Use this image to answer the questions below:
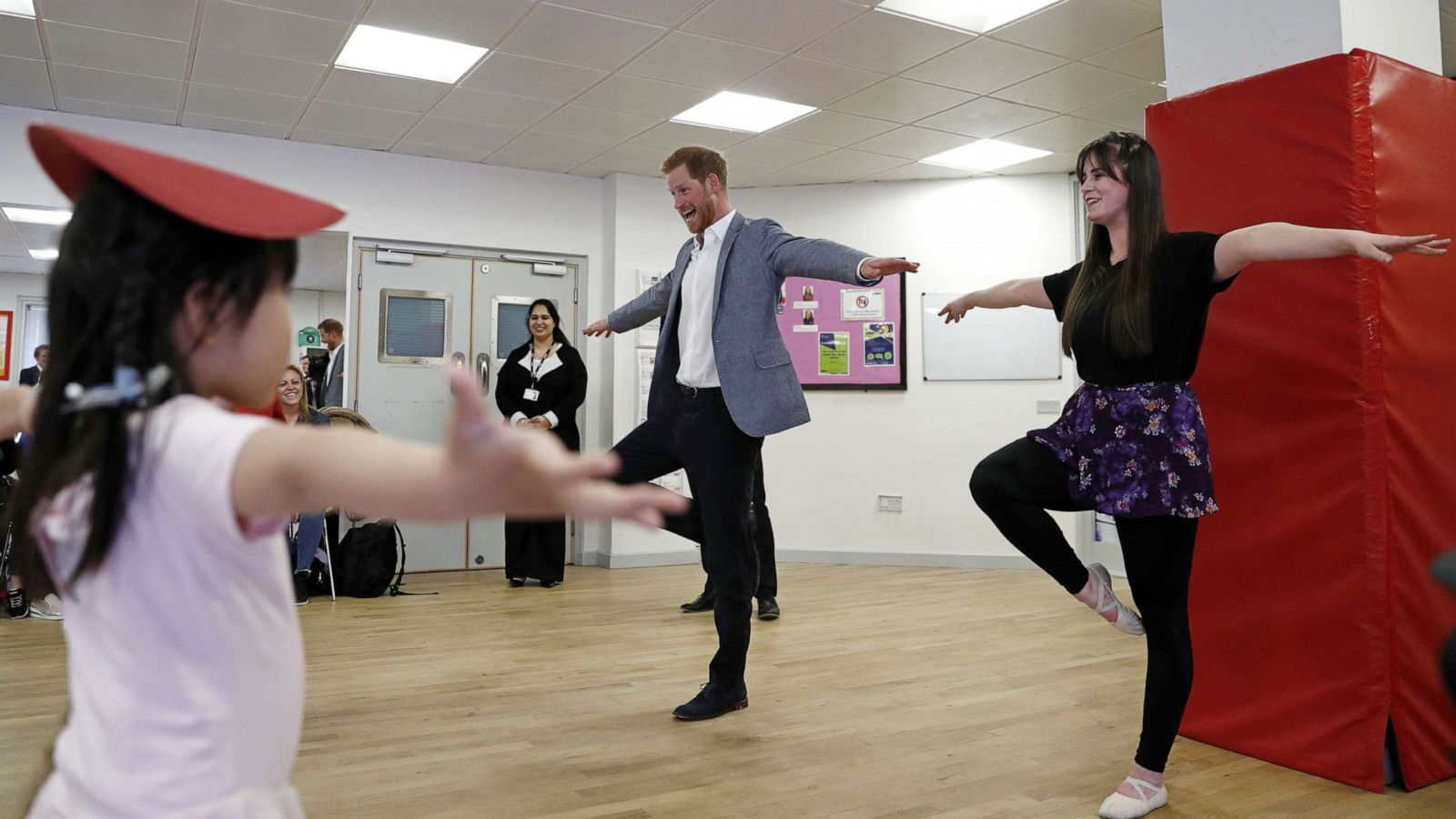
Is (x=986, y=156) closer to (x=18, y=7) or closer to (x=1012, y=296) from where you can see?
(x=1012, y=296)

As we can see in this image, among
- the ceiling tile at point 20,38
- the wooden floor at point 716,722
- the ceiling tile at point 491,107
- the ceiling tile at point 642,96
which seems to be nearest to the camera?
the wooden floor at point 716,722

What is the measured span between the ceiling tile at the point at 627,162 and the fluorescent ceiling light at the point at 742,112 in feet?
1.78

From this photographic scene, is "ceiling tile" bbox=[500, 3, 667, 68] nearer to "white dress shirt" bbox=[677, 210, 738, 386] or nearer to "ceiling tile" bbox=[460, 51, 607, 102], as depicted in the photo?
"ceiling tile" bbox=[460, 51, 607, 102]

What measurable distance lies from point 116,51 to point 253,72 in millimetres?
567

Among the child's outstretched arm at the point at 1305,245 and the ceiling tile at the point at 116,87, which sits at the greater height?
the ceiling tile at the point at 116,87

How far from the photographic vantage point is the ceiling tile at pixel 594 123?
545cm

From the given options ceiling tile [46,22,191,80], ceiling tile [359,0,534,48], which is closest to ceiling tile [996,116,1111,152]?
ceiling tile [359,0,534,48]

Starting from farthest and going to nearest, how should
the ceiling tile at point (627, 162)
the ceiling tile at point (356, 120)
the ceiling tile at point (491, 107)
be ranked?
the ceiling tile at point (627, 162), the ceiling tile at point (356, 120), the ceiling tile at point (491, 107)

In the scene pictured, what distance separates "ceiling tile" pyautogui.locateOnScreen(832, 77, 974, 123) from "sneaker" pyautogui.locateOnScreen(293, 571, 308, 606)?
374cm

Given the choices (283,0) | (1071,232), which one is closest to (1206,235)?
(283,0)

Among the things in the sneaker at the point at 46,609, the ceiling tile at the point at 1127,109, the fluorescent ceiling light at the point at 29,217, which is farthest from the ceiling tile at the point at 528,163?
the sneaker at the point at 46,609

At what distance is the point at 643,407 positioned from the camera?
6645 millimetres

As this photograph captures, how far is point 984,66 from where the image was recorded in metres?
4.76

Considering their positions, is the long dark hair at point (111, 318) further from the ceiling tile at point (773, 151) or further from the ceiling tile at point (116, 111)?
the ceiling tile at point (116, 111)
